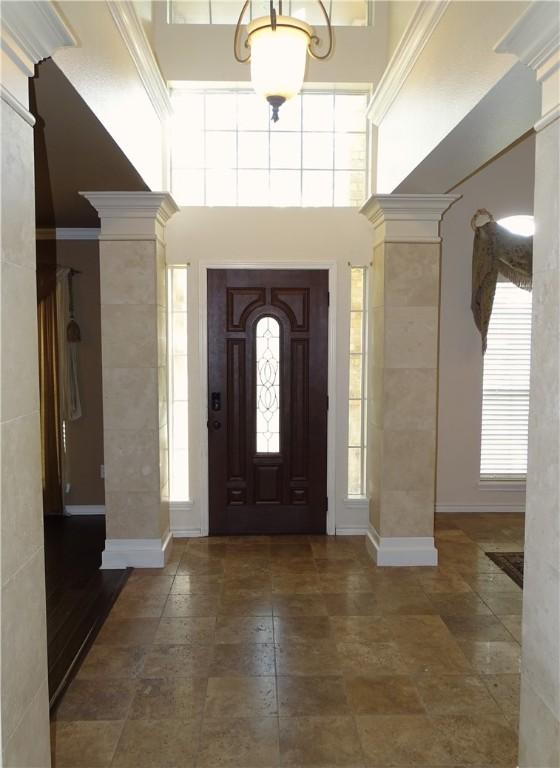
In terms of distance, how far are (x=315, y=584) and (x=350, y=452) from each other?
1.17 meters

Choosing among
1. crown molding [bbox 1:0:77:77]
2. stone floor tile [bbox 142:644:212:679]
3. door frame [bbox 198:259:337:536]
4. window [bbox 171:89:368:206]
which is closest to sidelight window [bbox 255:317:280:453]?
door frame [bbox 198:259:337:536]

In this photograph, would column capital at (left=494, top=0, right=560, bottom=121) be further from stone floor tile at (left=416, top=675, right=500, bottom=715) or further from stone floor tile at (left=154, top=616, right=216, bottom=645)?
stone floor tile at (left=154, top=616, right=216, bottom=645)

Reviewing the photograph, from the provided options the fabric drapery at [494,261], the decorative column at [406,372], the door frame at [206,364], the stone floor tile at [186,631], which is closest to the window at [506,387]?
the fabric drapery at [494,261]

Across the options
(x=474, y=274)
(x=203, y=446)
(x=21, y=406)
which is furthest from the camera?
(x=474, y=274)

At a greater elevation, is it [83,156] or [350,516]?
[83,156]

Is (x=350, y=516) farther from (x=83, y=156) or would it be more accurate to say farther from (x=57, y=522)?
(x=83, y=156)

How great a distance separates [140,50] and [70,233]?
2.19m

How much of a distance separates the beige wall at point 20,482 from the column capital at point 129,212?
6.92 feet

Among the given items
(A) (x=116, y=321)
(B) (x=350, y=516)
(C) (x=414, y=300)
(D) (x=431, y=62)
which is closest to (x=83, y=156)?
(A) (x=116, y=321)

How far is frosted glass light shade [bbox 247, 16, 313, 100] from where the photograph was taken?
92.5 inches

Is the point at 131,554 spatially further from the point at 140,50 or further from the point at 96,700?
the point at 140,50

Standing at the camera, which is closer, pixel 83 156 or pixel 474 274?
pixel 83 156

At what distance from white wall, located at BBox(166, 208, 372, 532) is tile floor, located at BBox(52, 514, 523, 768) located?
142 cm

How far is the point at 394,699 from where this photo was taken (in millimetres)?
2604
